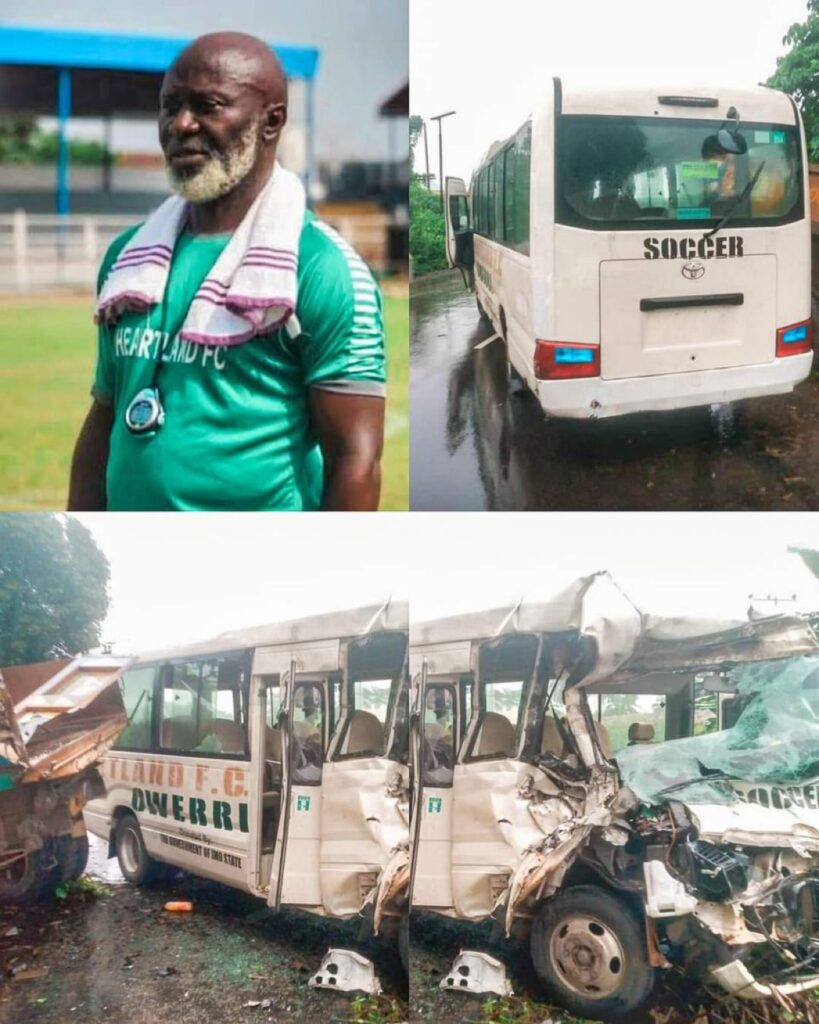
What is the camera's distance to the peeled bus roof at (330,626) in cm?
384

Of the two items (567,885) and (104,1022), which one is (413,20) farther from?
(104,1022)

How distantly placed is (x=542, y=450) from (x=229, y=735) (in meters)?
1.50

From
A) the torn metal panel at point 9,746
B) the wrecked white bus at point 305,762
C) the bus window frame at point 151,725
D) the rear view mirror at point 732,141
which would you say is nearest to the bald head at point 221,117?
the rear view mirror at point 732,141

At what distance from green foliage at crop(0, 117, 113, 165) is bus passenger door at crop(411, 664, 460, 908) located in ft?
6.91

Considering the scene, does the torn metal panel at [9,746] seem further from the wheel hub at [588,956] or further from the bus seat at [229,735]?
the wheel hub at [588,956]

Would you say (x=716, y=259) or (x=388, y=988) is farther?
(x=388, y=988)

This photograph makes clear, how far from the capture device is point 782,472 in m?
3.73

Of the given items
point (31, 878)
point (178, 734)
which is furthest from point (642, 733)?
point (31, 878)

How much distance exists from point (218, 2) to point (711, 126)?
1677mm

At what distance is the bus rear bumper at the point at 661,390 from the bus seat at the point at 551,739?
1.05m

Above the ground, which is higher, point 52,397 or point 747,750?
point 52,397

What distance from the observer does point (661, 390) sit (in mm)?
3570

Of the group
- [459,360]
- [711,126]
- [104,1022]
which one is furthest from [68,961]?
[711,126]

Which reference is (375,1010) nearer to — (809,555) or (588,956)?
(588,956)
